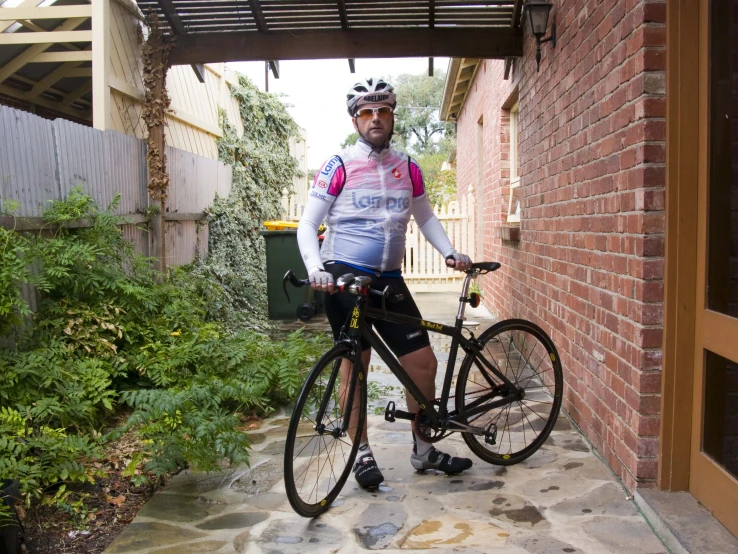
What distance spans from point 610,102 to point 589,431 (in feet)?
5.77

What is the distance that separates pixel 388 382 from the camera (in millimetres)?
5891

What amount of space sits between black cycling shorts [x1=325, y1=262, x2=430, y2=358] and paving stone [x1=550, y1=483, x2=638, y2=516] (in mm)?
959

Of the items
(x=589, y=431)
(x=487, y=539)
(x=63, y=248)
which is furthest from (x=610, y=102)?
(x=63, y=248)

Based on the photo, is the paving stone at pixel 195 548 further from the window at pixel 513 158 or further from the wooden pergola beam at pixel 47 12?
the wooden pergola beam at pixel 47 12

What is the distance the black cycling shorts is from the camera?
3.46 meters

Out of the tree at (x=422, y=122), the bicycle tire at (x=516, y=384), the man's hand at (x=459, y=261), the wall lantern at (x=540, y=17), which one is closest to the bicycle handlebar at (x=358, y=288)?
the man's hand at (x=459, y=261)

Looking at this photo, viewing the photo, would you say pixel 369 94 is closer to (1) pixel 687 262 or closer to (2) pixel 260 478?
(1) pixel 687 262

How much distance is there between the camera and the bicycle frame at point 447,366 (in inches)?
130

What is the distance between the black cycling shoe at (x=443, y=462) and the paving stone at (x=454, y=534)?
0.51 meters

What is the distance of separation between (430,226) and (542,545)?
64.5 inches

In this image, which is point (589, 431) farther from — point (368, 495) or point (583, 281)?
point (368, 495)

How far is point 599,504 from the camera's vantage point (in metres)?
3.23

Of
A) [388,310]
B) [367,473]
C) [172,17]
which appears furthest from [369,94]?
[172,17]

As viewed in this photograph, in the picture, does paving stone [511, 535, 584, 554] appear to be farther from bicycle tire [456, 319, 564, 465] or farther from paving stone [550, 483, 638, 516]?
bicycle tire [456, 319, 564, 465]
